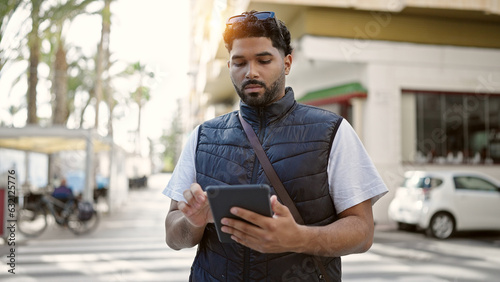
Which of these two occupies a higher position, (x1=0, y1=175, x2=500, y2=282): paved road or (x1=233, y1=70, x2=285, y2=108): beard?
(x1=233, y1=70, x2=285, y2=108): beard

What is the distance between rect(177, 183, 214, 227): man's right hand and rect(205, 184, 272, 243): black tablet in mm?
69

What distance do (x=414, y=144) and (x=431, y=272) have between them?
29.5 ft

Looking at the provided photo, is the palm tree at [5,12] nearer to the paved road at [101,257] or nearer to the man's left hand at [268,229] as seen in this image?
the paved road at [101,257]

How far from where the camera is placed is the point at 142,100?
48.2 m

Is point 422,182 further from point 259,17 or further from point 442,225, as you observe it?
point 259,17

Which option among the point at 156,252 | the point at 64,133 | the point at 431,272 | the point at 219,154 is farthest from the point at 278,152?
the point at 64,133

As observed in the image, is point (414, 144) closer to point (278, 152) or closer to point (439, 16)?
point (439, 16)

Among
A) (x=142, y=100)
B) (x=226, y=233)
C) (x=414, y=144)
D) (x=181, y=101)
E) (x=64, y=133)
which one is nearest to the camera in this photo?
(x=226, y=233)

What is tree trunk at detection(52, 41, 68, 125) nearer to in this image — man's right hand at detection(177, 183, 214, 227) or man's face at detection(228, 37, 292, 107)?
man's face at detection(228, 37, 292, 107)

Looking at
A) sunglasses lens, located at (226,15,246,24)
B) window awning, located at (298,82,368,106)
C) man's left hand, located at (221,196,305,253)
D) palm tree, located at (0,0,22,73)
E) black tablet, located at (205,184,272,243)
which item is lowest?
man's left hand, located at (221,196,305,253)

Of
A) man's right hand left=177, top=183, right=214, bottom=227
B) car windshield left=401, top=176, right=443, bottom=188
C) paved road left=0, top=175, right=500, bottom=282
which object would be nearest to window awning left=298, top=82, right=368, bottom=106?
car windshield left=401, top=176, right=443, bottom=188

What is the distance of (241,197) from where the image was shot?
132cm

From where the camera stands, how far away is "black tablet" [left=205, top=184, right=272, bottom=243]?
50.9 inches

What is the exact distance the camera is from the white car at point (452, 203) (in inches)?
430
